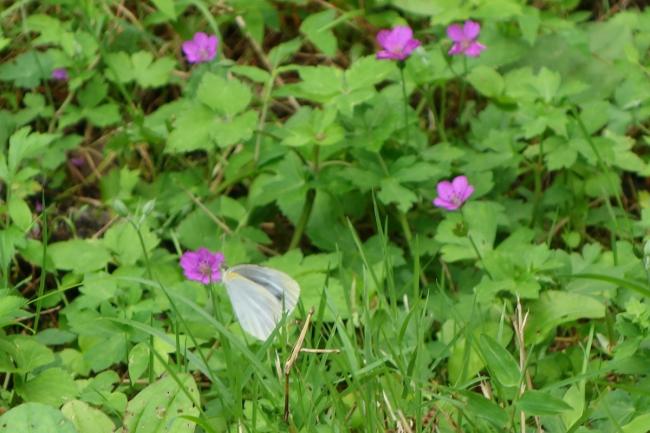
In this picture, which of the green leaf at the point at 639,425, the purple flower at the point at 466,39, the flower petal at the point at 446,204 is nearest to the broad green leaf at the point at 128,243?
the flower petal at the point at 446,204

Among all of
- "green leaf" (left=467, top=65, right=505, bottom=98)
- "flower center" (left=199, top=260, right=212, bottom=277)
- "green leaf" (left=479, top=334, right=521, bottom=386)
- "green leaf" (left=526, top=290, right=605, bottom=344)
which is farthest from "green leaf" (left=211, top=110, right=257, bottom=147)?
"green leaf" (left=479, top=334, right=521, bottom=386)

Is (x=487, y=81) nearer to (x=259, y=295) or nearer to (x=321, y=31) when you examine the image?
(x=321, y=31)

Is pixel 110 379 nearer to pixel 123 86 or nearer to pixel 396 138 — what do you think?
pixel 396 138

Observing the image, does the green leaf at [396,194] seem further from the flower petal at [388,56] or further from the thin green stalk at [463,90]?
the thin green stalk at [463,90]

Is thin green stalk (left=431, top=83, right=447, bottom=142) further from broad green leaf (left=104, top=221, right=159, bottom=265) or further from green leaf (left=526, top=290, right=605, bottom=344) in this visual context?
broad green leaf (left=104, top=221, right=159, bottom=265)

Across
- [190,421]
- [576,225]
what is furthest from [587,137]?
[190,421]
